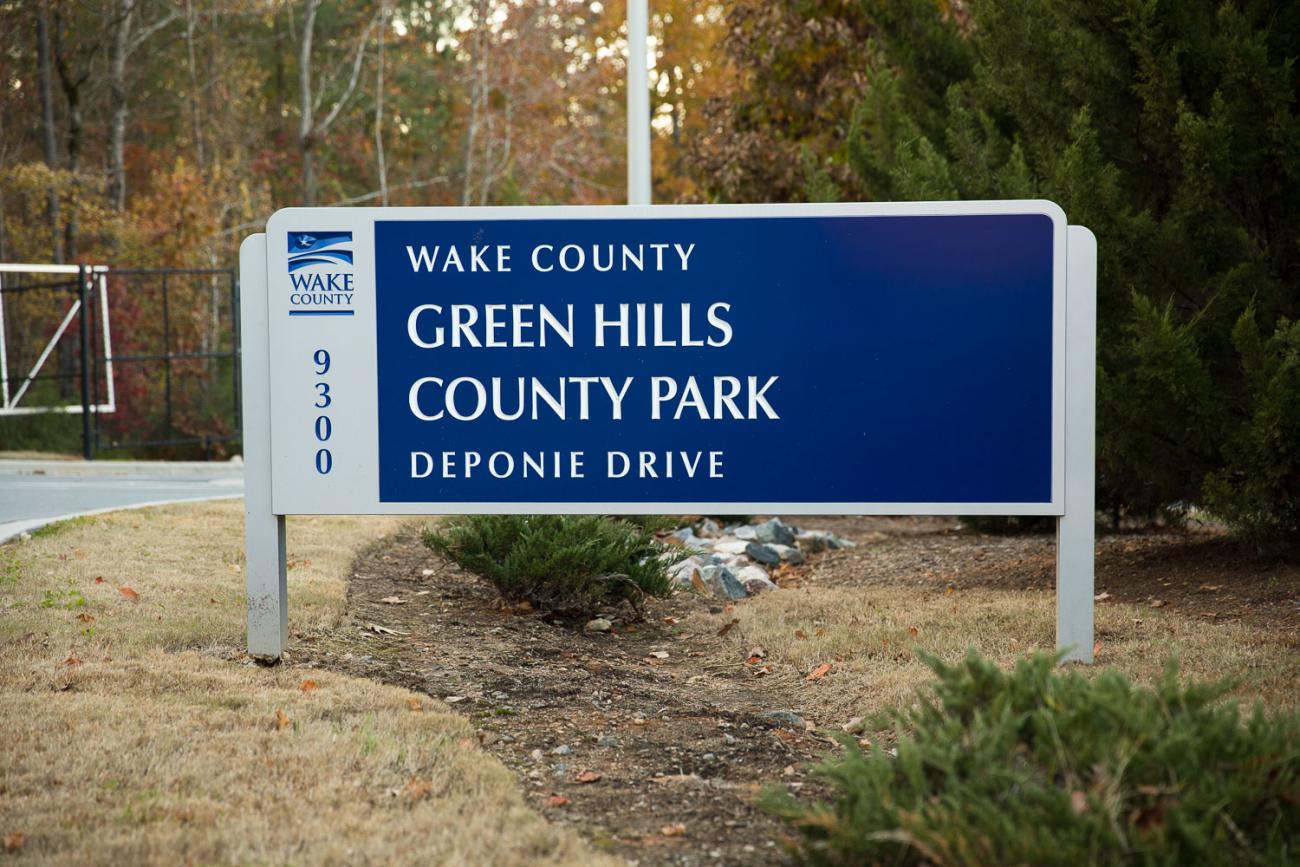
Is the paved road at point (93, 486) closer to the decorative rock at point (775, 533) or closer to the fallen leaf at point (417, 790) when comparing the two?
the decorative rock at point (775, 533)

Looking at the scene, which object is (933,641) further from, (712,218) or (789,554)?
(789,554)

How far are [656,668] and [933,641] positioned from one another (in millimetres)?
1193

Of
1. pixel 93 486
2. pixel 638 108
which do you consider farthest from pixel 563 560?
pixel 93 486

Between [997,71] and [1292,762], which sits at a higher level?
[997,71]

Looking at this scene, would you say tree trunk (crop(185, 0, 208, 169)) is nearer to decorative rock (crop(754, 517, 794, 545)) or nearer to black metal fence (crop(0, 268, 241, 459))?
black metal fence (crop(0, 268, 241, 459))

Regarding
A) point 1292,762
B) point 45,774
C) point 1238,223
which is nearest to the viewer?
point 1292,762

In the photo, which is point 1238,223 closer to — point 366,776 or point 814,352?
point 814,352

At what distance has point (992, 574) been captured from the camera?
7.41m

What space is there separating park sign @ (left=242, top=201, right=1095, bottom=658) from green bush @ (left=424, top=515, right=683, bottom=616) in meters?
1.21

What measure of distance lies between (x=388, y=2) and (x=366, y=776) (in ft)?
78.4

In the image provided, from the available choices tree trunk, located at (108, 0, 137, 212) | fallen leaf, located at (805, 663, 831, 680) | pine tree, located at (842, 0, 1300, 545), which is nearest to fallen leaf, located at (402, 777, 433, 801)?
fallen leaf, located at (805, 663, 831, 680)

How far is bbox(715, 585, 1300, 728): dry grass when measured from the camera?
4914mm

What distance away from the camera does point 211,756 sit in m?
3.99

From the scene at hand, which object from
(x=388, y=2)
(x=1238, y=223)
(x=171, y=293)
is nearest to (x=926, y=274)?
(x=1238, y=223)
